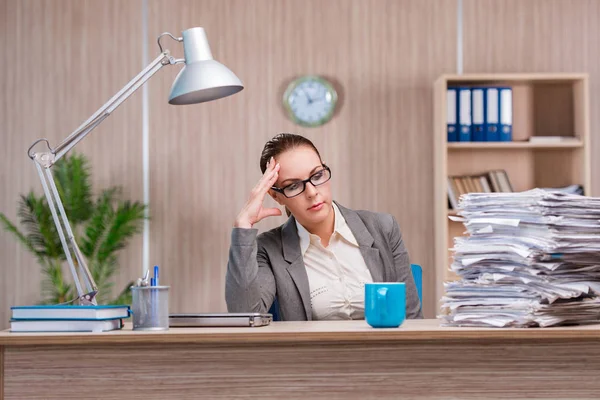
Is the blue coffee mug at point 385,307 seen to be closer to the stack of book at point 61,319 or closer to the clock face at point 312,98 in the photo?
the stack of book at point 61,319

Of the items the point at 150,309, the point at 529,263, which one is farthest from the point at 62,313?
the point at 529,263

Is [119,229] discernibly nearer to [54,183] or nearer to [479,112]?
[479,112]

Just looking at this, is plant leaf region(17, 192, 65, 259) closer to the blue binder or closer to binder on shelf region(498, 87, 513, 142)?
the blue binder

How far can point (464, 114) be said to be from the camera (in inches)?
190

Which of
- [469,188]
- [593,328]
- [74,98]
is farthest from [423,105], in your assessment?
[593,328]

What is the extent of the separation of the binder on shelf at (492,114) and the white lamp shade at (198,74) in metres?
2.82

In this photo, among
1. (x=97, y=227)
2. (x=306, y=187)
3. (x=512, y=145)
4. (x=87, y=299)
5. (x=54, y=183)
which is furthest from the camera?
(x=97, y=227)

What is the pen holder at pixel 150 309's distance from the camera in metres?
1.84

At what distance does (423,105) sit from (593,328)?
3.57 meters

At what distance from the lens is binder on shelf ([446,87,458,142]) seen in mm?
4844

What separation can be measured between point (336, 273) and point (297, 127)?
2.70 metres

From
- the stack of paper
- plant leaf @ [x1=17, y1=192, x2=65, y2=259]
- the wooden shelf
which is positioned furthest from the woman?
plant leaf @ [x1=17, y1=192, x2=65, y2=259]

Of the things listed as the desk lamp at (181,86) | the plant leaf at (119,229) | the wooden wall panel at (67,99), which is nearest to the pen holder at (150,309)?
the desk lamp at (181,86)

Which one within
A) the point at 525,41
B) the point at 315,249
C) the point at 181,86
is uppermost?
the point at 525,41
